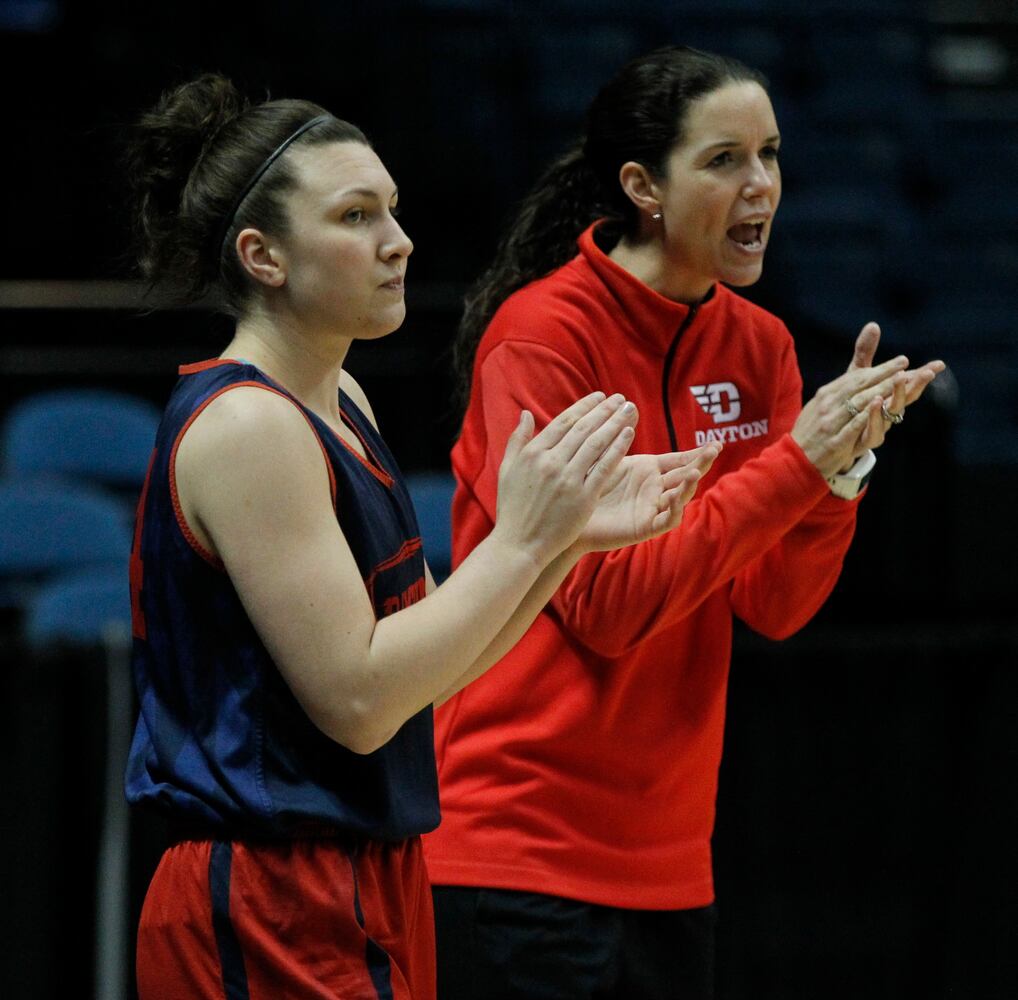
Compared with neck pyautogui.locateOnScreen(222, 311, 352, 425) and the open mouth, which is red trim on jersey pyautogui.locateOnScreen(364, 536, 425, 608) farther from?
the open mouth

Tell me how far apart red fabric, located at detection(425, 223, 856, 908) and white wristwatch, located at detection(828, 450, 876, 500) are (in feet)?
0.08

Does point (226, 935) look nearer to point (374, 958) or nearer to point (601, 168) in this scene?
point (374, 958)

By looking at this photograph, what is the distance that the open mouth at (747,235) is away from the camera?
2.21m

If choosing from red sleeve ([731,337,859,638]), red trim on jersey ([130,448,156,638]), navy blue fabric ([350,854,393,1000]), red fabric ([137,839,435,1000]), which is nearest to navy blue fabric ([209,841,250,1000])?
red fabric ([137,839,435,1000])

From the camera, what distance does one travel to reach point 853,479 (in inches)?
84.5

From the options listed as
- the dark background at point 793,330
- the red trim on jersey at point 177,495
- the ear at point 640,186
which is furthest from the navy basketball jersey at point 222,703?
the ear at point 640,186

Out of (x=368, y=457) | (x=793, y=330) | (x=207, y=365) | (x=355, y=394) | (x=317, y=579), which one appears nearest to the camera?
(x=317, y=579)

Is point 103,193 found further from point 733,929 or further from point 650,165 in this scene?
point 650,165

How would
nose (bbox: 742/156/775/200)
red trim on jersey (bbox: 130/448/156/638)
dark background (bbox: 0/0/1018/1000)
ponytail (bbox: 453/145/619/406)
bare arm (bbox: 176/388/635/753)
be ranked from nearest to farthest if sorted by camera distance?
bare arm (bbox: 176/388/635/753) < red trim on jersey (bbox: 130/448/156/638) < nose (bbox: 742/156/775/200) < ponytail (bbox: 453/145/619/406) < dark background (bbox: 0/0/1018/1000)

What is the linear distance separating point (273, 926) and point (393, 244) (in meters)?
0.70

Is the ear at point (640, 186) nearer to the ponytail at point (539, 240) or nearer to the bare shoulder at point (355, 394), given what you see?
the ponytail at point (539, 240)

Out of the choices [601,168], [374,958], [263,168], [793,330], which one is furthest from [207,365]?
[793,330]

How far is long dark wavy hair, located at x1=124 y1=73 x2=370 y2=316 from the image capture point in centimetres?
173

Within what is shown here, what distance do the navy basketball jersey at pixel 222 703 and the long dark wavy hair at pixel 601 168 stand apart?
0.75m
